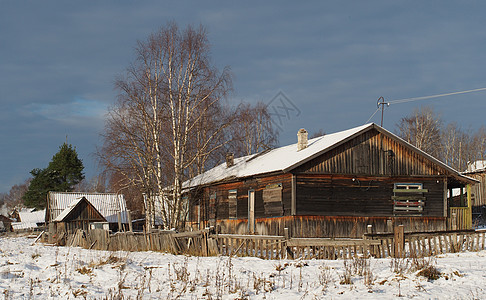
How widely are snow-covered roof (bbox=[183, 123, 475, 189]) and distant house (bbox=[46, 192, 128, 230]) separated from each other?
1002 centimetres

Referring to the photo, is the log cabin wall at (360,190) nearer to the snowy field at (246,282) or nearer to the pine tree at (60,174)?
the snowy field at (246,282)

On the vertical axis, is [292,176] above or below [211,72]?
below

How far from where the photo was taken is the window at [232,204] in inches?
1217

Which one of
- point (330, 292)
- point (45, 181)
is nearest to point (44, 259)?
point (330, 292)

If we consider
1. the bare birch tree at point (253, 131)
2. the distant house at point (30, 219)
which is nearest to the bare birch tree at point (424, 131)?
the bare birch tree at point (253, 131)

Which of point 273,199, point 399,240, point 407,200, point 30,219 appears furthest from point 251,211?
point 30,219

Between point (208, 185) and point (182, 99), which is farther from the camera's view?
point (208, 185)

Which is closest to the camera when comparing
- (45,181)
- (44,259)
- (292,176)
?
(44,259)

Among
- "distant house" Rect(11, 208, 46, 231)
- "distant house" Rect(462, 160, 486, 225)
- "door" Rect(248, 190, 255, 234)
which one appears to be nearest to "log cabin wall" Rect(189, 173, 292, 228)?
"door" Rect(248, 190, 255, 234)

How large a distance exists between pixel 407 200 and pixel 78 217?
26.2 m

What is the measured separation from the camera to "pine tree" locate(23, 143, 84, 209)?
67250mm

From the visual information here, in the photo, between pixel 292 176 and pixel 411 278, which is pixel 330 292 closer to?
pixel 411 278

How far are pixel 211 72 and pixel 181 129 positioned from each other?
3.64m

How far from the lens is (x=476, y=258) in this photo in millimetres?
16312
